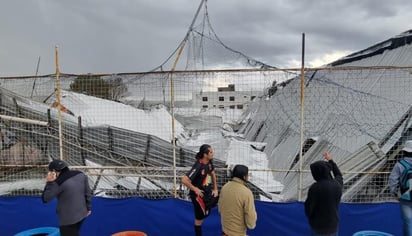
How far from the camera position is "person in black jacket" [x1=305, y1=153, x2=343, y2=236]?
3.13m

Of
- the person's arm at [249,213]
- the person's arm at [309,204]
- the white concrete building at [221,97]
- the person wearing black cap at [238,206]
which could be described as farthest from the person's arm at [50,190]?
the white concrete building at [221,97]

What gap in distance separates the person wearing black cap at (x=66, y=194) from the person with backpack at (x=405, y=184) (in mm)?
3631

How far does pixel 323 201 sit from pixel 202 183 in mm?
1596

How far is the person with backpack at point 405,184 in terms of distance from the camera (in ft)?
12.4

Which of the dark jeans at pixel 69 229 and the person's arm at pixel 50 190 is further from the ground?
the person's arm at pixel 50 190

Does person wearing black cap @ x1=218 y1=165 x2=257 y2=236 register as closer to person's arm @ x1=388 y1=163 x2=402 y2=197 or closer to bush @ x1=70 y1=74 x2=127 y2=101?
person's arm @ x1=388 y1=163 x2=402 y2=197

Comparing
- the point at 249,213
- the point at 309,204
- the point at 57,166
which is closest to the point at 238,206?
the point at 249,213

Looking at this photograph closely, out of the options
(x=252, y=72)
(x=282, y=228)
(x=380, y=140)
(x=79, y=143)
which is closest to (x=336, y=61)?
(x=380, y=140)

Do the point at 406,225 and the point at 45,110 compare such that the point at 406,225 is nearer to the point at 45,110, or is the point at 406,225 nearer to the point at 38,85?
the point at 38,85

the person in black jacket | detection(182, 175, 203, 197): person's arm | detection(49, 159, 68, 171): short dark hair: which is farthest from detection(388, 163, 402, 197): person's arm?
detection(49, 159, 68, 171): short dark hair

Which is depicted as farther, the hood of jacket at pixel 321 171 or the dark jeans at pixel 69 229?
the dark jeans at pixel 69 229

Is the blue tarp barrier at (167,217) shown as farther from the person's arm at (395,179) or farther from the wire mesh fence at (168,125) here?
the person's arm at (395,179)

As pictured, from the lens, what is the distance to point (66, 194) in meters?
3.41

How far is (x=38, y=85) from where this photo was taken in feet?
18.1
